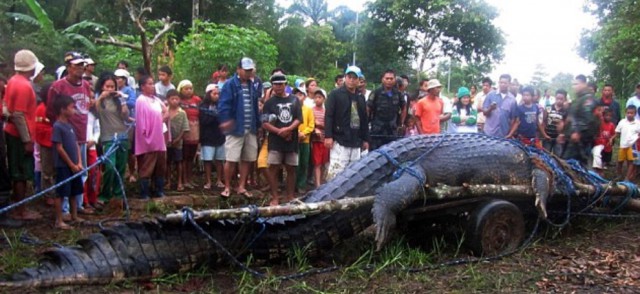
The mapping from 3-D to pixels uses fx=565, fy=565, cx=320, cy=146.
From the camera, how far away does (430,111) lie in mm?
7605

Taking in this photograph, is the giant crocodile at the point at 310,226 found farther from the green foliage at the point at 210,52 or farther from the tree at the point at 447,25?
the tree at the point at 447,25

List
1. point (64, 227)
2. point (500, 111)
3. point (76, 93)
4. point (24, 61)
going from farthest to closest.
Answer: point (500, 111), point (76, 93), point (24, 61), point (64, 227)

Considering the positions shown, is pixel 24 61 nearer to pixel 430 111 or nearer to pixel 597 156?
pixel 430 111

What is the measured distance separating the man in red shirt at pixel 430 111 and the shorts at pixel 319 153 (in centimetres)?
135

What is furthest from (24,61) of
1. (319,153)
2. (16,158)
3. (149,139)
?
(319,153)

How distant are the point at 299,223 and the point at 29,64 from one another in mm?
3170

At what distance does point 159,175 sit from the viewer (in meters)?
6.25

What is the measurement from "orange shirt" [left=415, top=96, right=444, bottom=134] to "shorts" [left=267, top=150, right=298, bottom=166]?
206 centimetres

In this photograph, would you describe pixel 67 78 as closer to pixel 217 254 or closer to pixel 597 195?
pixel 217 254

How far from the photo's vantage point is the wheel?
434cm

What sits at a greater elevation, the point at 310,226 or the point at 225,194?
the point at 310,226

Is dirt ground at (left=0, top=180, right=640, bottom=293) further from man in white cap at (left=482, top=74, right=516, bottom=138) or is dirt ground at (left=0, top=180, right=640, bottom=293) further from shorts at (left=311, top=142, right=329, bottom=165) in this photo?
man in white cap at (left=482, top=74, right=516, bottom=138)

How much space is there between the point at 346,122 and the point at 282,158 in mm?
844

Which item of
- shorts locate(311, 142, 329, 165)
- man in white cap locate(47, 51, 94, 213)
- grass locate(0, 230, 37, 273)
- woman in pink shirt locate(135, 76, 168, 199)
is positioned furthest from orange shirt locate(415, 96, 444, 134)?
grass locate(0, 230, 37, 273)
